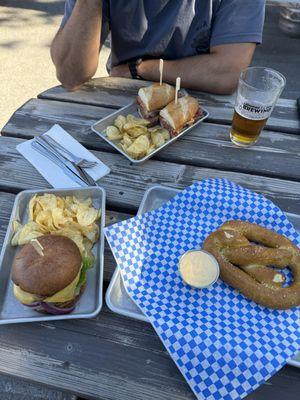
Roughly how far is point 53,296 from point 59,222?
29 centimetres

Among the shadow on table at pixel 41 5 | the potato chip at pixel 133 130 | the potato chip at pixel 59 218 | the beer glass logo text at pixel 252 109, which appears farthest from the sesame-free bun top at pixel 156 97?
the shadow on table at pixel 41 5

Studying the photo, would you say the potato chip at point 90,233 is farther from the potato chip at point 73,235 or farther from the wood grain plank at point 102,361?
the wood grain plank at point 102,361

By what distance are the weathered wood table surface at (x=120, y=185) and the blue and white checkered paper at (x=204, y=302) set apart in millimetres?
62

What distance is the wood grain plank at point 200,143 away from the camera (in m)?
1.52

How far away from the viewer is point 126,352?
978mm

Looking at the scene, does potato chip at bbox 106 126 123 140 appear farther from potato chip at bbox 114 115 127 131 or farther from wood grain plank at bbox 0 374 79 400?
wood grain plank at bbox 0 374 79 400

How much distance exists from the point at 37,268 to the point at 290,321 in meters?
Answer: 0.74

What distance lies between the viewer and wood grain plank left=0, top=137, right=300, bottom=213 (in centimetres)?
138

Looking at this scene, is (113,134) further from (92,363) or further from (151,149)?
(92,363)

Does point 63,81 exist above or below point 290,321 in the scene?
above

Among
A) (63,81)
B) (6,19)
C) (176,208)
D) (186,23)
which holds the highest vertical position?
(186,23)

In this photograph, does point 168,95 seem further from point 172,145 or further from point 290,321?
point 290,321

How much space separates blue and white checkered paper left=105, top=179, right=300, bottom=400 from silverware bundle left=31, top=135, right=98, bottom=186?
0.33 m

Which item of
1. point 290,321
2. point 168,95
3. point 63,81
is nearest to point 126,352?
point 290,321
